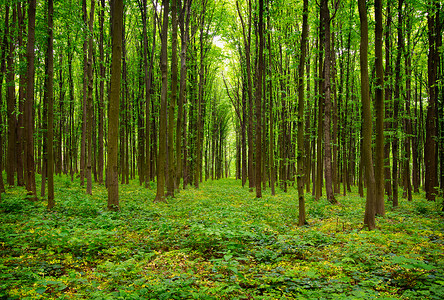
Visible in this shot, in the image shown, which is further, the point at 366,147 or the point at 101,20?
the point at 101,20

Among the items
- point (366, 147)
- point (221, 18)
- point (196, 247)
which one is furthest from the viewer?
point (221, 18)

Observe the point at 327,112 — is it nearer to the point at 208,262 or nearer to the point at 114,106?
the point at 114,106

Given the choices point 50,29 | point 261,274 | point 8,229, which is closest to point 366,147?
point 261,274

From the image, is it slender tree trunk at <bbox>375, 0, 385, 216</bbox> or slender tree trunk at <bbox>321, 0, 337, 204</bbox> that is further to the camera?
slender tree trunk at <bbox>321, 0, 337, 204</bbox>

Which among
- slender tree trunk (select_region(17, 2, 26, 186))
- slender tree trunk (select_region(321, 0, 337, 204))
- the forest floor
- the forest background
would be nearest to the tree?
the forest background

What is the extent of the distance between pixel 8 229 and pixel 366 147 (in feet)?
34.0

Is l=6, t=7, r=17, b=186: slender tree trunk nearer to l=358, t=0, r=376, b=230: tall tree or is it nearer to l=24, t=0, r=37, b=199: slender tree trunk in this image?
l=24, t=0, r=37, b=199: slender tree trunk

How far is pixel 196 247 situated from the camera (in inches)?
239

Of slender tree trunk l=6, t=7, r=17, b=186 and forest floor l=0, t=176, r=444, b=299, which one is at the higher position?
slender tree trunk l=6, t=7, r=17, b=186

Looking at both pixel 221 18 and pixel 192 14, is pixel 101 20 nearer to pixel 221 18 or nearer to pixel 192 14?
pixel 192 14

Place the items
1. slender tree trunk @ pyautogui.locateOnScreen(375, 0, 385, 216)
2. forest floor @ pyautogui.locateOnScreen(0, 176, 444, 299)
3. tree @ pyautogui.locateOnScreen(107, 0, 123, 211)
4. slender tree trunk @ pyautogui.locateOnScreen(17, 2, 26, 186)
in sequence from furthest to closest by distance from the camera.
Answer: slender tree trunk @ pyautogui.locateOnScreen(17, 2, 26, 186), tree @ pyautogui.locateOnScreen(107, 0, 123, 211), slender tree trunk @ pyautogui.locateOnScreen(375, 0, 385, 216), forest floor @ pyautogui.locateOnScreen(0, 176, 444, 299)

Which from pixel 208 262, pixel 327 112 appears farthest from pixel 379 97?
pixel 208 262

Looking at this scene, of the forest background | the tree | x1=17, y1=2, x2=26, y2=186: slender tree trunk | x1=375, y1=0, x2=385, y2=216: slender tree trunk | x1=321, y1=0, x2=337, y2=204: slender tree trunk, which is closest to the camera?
x1=375, y1=0, x2=385, y2=216: slender tree trunk

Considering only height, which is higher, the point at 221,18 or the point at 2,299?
the point at 221,18
